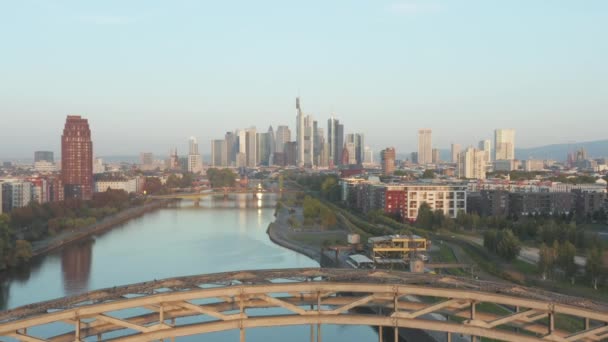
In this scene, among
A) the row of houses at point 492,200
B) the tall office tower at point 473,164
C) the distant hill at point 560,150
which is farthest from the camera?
the distant hill at point 560,150

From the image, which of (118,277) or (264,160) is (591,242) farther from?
(264,160)

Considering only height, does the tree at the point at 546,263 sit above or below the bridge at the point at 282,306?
below

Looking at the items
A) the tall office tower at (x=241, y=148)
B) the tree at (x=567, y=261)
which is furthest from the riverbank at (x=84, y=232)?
the tall office tower at (x=241, y=148)

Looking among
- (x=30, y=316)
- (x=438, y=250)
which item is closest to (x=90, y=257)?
(x=438, y=250)

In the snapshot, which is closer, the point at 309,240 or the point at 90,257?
the point at 90,257

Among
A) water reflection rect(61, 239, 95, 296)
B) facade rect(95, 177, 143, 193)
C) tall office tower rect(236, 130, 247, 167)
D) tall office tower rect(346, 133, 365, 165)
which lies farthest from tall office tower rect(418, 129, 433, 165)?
water reflection rect(61, 239, 95, 296)

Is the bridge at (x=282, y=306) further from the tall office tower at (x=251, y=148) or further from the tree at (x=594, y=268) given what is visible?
the tall office tower at (x=251, y=148)

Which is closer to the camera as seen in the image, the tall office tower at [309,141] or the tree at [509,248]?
the tree at [509,248]
